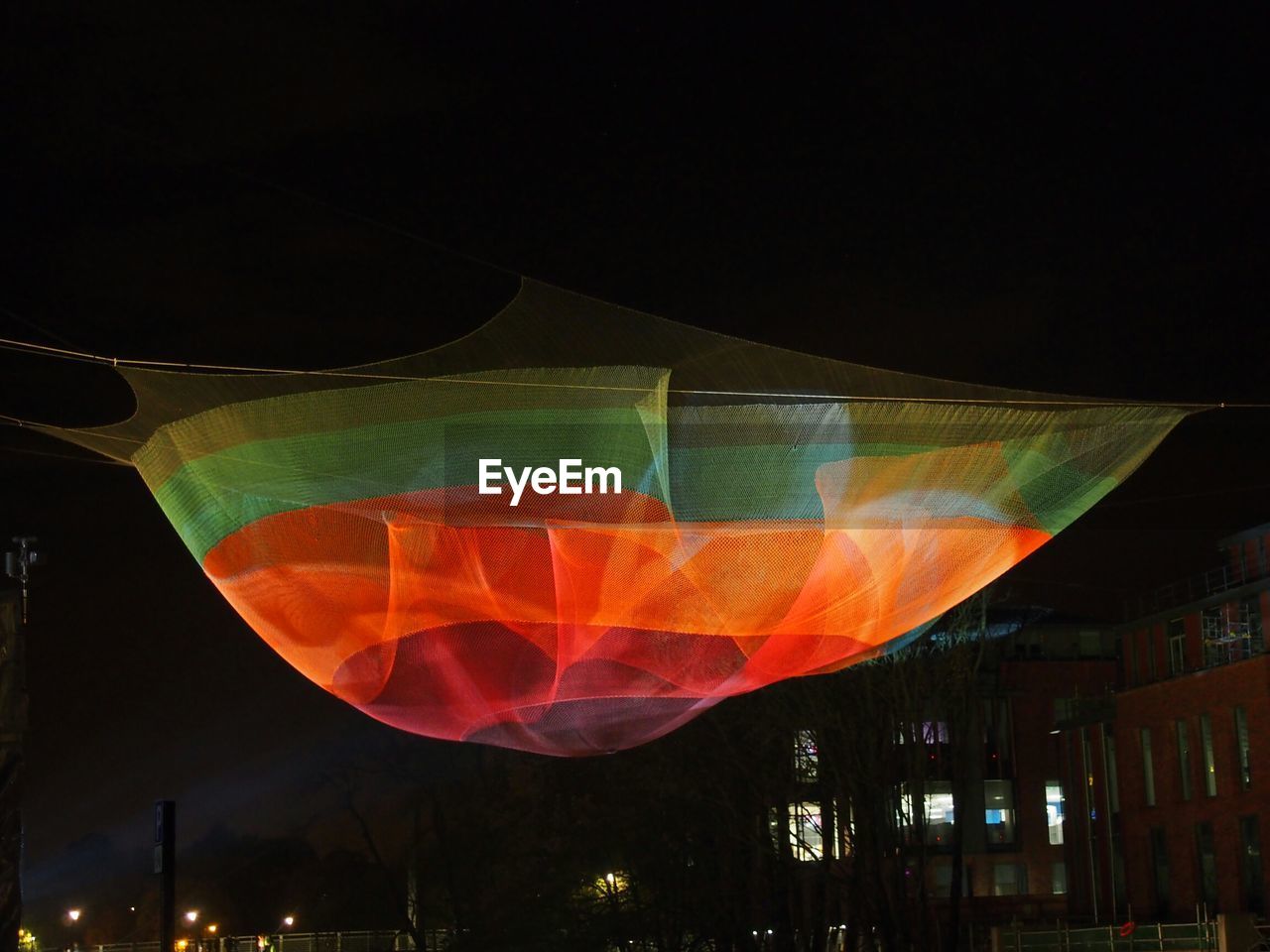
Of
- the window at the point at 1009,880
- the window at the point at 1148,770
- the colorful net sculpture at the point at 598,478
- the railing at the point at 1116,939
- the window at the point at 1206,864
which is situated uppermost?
the colorful net sculpture at the point at 598,478

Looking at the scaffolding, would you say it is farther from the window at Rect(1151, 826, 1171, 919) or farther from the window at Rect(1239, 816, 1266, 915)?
the window at Rect(1151, 826, 1171, 919)

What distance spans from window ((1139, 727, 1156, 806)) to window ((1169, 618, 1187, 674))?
1903mm

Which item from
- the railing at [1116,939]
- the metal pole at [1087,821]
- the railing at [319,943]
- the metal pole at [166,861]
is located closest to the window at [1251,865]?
the metal pole at [1087,821]

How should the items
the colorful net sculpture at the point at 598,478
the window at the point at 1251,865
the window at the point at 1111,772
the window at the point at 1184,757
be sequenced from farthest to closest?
the window at the point at 1111,772 < the window at the point at 1184,757 < the window at the point at 1251,865 < the colorful net sculpture at the point at 598,478

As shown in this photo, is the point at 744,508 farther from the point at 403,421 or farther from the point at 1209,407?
the point at 1209,407

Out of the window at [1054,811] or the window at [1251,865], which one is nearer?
the window at [1251,865]

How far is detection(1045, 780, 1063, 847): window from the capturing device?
189ft

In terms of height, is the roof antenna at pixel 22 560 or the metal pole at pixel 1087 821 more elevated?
the roof antenna at pixel 22 560

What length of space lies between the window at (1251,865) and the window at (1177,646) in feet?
19.1

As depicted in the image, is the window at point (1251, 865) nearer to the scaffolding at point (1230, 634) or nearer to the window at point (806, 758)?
the scaffolding at point (1230, 634)

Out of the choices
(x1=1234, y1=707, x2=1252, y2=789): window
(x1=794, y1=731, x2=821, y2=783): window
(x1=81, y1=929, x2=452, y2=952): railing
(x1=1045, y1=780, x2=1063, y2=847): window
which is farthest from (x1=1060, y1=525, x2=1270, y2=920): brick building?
(x1=81, y1=929, x2=452, y2=952): railing

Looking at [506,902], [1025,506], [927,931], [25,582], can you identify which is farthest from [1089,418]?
[506,902]

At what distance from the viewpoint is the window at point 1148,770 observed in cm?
4481

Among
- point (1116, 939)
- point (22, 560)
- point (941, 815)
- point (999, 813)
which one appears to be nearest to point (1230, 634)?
point (1116, 939)
